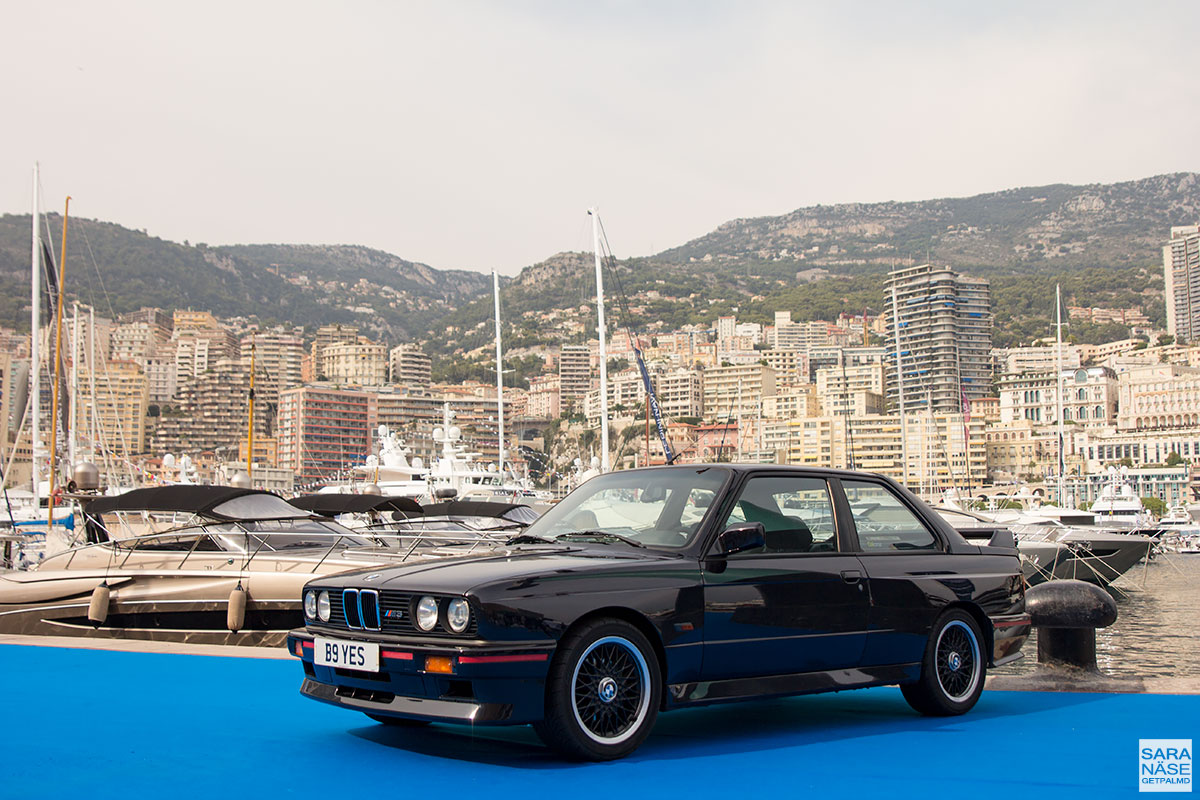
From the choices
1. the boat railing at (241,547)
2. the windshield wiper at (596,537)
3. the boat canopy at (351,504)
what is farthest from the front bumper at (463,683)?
the boat canopy at (351,504)

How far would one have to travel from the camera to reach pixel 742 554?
5.61 m

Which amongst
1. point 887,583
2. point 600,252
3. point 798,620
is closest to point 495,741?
point 798,620

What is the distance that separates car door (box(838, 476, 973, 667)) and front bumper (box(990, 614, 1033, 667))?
1.13 feet

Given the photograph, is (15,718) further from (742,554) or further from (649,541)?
(742,554)

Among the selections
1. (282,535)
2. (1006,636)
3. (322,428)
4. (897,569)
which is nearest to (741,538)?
(897,569)

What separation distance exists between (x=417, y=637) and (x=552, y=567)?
676 mm

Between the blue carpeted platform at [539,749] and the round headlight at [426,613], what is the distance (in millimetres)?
597

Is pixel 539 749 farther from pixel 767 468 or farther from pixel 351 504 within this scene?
pixel 351 504

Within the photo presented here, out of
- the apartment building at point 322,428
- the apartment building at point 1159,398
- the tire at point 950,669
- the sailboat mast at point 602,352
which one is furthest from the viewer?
the apartment building at point 1159,398

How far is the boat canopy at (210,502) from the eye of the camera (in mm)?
13469

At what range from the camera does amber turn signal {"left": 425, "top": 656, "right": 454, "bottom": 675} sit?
468 cm

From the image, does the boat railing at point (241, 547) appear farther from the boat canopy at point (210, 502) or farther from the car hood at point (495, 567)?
the car hood at point (495, 567)

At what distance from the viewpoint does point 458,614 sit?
4.74 metres

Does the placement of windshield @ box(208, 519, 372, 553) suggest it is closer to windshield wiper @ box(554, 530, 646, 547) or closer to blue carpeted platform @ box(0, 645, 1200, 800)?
blue carpeted platform @ box(0, 645, 1200, 800)
